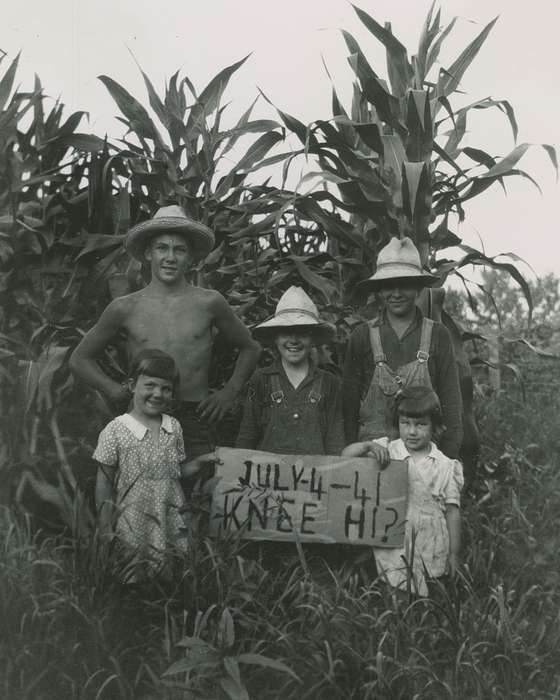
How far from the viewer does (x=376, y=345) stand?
3783 millimetres

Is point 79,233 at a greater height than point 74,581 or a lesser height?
greater

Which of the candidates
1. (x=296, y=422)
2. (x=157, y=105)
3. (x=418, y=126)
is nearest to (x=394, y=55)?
(x=418, y=126)

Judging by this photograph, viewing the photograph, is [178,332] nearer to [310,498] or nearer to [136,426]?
[136,426]

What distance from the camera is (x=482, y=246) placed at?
4.47m

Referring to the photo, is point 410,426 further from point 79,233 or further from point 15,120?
point 15,120

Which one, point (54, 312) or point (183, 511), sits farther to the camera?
point (54, 312)

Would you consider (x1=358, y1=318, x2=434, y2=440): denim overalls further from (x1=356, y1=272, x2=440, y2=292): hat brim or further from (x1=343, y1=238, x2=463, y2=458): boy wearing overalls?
(x1=356, y1=272, x2=440, y2=292): hat brim

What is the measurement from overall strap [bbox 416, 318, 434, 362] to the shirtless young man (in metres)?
0.75

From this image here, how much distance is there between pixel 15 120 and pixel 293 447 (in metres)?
2.18

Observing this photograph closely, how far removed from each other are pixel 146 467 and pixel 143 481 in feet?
0.18

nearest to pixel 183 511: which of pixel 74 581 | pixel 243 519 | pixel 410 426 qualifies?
pixel 243 519

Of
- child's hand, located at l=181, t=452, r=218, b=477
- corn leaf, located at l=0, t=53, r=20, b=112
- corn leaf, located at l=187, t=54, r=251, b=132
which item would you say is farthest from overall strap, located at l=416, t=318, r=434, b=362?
corn leaf, located at l=0, t=53, r=20, b=112

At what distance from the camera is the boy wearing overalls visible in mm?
3730

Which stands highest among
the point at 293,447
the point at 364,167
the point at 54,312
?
the point at 364,167
